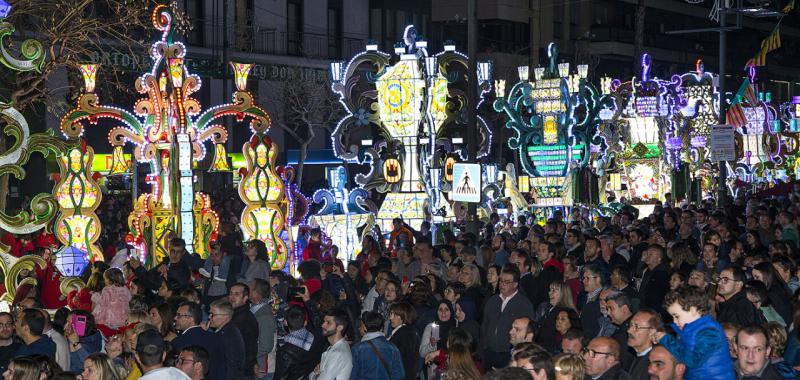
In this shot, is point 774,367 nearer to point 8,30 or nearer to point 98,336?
point 98,336

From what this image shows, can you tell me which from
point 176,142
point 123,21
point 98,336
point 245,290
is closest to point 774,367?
point 245,290

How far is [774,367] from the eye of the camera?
359 inches

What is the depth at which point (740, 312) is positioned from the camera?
10828mm

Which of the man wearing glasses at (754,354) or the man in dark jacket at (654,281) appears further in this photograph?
the man in dark jacket at (654,281)

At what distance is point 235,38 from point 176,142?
2152 cm

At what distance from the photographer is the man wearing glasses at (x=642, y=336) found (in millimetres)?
8742

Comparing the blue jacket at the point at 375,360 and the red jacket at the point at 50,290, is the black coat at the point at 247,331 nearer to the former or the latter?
the blue jacket at the point at 375,360

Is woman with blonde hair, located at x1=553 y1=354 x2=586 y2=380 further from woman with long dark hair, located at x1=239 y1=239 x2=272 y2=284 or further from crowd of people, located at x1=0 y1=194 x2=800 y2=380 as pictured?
woman with long dark hair, located at x1=239 y1=239 x2=272 y2=284

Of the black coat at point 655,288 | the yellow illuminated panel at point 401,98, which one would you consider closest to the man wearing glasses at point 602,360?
the black coat at point 655,288

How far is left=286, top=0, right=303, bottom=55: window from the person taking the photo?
44.2 metres

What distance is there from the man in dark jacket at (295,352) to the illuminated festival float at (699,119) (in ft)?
97.7

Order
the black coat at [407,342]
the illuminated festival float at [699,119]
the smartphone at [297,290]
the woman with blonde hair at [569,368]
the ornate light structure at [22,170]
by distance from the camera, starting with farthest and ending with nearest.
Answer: the illuminated festival float at [699,119] → the ornate light structure at [22,170] → the smartphone at [297,290] → the black coat at [407,342] → the woman with blonde hair at [569,368]

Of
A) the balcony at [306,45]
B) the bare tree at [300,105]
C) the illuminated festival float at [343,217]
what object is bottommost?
the illuminated festival float at [343,217]

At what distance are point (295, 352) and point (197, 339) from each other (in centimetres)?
85
